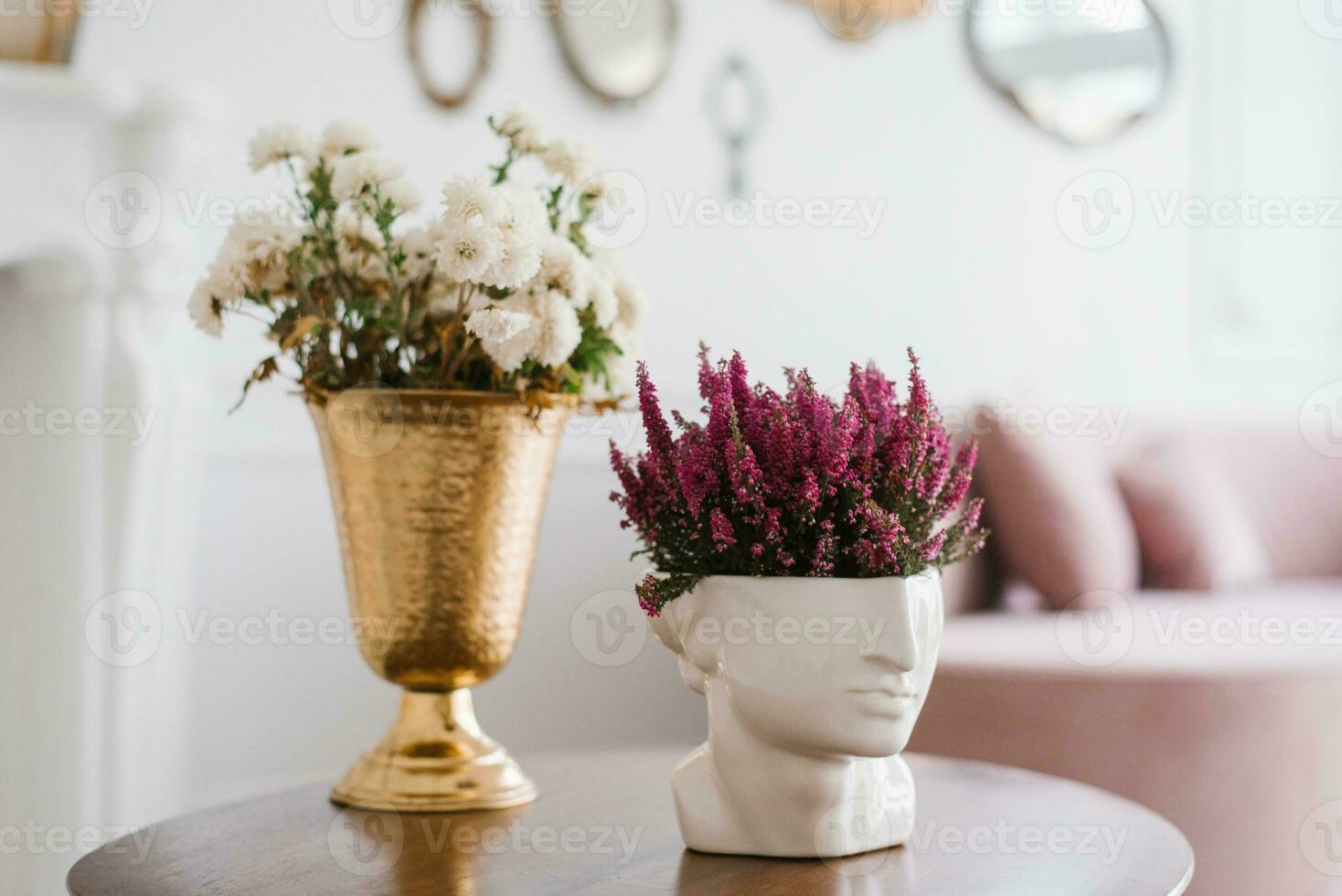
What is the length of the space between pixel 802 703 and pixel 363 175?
0.65m

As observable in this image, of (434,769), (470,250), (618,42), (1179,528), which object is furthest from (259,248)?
(1179,528)

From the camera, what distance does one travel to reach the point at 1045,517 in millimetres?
2623

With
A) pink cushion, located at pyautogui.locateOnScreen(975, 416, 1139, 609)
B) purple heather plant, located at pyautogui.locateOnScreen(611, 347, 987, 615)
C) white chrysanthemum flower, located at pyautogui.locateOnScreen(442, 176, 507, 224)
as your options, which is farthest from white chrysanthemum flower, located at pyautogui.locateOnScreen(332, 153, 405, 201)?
pink cushion, located at pyautogui.locateOnScreen(975, 416, 1139, 609)

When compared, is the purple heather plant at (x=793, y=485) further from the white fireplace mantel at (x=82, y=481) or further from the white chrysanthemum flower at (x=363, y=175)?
the white fireplace mantel at (x=82, y=481)

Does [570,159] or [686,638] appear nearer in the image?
[686,638]

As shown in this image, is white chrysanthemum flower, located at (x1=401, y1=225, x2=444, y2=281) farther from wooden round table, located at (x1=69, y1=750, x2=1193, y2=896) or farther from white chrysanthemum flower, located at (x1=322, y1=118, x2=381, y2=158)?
wooden round table, located at (x1=69, y1=750, x2=1193, y2=896)

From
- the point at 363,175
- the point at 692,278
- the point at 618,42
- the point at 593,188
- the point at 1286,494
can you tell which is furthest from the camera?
the point at 1286,494

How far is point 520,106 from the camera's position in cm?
136

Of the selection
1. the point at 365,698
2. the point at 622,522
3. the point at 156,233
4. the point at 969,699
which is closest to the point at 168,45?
the point at 156,233

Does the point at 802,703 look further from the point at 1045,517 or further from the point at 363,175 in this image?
the point at 1045,517

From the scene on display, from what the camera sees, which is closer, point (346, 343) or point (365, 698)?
point (346, 343)

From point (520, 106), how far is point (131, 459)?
32.7 inches

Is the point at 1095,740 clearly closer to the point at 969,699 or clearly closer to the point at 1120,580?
the point at 969,699

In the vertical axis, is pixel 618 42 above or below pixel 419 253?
above
